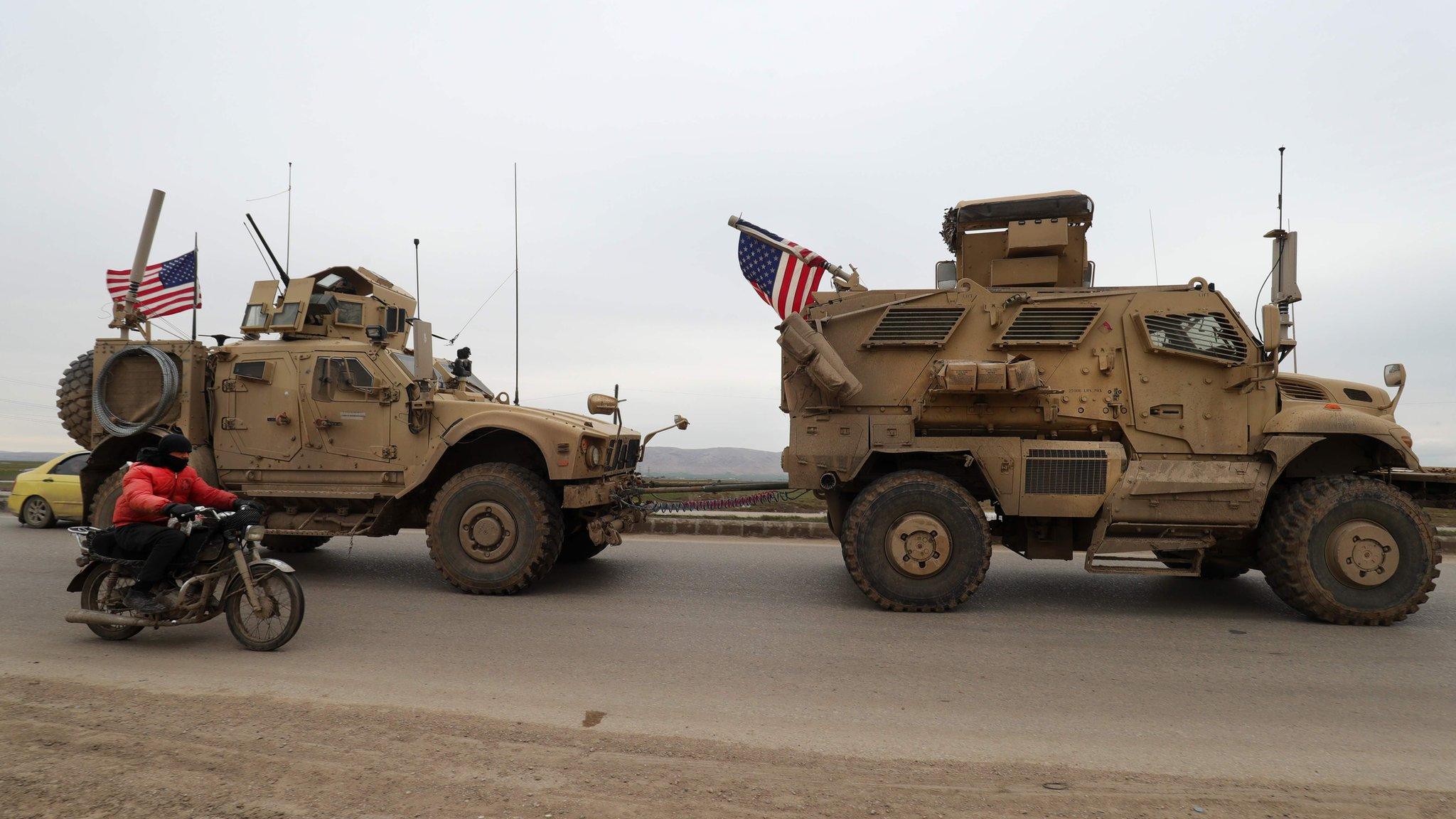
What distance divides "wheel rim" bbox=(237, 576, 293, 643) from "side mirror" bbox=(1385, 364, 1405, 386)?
917cm

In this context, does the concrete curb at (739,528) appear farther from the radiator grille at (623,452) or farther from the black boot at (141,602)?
the black boot at (141,602)

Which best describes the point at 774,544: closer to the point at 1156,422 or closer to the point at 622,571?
the point at 622,571

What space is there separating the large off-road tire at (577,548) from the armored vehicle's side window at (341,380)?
273cm

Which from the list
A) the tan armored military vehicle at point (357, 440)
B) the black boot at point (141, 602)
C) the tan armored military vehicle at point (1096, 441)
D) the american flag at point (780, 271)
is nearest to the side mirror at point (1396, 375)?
the tan armored military vehicle at point (1096, 441)

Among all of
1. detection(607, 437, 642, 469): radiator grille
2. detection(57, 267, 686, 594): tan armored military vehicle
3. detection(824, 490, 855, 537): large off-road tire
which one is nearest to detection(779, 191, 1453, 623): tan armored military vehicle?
detection(824, 490, 855, 537): large off-road tire

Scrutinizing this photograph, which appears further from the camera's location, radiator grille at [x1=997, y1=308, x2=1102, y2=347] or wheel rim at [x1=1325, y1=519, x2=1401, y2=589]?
radiator grille at [x1=997, y1=308, x2=1102, y2=347]

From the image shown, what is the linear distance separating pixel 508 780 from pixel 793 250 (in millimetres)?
5952

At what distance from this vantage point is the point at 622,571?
354 inches

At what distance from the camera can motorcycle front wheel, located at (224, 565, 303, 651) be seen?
5621 mm

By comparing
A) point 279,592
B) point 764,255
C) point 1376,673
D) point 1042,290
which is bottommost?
point 1376,673

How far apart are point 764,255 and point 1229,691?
5511 millimetres

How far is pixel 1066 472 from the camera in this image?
6.94 metres

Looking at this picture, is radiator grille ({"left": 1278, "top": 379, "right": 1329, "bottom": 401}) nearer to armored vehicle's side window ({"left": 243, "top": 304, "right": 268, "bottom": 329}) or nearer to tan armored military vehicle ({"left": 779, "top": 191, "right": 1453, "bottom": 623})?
tan armored military vehicle ({"left": 779, "top": 191, "right": 1453, "bottom": 623})

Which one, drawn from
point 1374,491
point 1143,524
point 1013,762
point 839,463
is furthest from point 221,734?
point 1374,491
